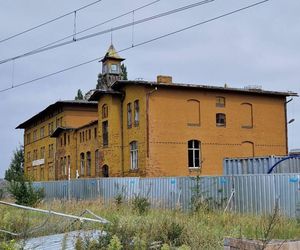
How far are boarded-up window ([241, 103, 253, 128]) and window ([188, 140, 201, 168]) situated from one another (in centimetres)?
497

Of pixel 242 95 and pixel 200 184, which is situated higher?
pixel 242 95

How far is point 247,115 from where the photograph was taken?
42.6 m

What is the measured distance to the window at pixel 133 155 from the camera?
3938 centimetres

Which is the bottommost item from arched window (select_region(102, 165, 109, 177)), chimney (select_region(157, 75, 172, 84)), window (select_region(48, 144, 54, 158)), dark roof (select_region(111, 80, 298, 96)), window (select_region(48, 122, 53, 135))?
arched window (select_region(102, 165, 109, 177))

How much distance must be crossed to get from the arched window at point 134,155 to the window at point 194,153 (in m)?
4.18

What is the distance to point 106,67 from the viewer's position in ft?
178

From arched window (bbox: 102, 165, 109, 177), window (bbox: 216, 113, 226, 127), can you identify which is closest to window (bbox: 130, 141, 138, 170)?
arched window (bbox: 102, 165, 109, 177)

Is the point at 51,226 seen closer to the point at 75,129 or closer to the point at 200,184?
the point at 200,184

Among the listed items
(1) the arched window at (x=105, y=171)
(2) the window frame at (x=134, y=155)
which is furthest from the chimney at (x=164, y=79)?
(1) the arched window at (x=105, y=171)

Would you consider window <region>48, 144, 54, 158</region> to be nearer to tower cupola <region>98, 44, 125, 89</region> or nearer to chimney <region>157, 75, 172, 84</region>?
tower cupola <region>98, 44, 125, 89</region>

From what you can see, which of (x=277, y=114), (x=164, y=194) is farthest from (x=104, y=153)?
(x=164, y=194)

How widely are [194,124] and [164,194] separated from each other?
1500 centimetres

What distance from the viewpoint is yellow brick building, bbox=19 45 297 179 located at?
125ft

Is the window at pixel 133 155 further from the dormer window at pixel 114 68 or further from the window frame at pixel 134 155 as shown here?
the dormer window at pixel 114 68
